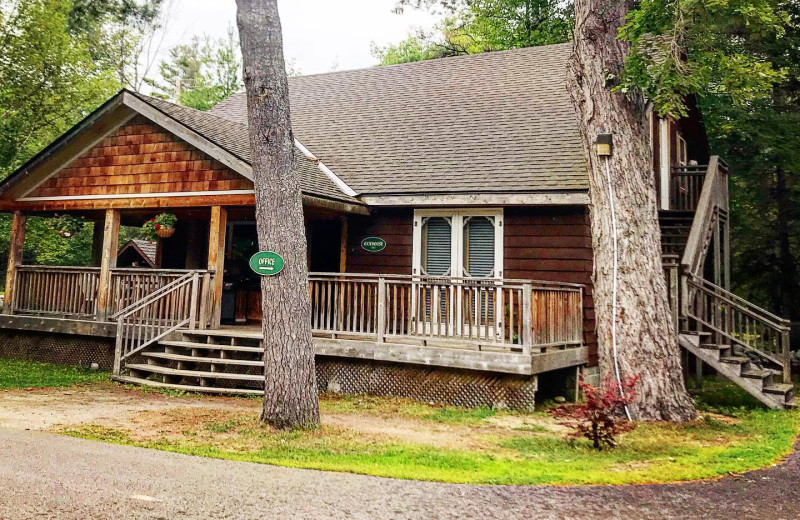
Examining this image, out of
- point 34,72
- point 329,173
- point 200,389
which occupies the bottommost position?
point 200,389

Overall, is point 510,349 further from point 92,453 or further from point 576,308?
point 92,453

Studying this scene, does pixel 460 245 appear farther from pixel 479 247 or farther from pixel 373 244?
pixel 373 244

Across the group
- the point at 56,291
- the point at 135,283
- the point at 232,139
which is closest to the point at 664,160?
the point at 232,139

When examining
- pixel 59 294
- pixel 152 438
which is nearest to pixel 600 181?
pixel 152 438

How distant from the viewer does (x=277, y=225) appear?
7.23 metres

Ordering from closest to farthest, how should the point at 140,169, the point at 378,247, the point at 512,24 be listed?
1. the point at 140,169
2. the point at 378,247
3. the point at 512,24

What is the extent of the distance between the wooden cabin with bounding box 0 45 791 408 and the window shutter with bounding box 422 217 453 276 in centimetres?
3

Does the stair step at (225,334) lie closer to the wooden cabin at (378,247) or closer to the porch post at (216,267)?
the wooden cabin at (378,247)

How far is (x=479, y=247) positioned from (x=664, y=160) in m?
4.85

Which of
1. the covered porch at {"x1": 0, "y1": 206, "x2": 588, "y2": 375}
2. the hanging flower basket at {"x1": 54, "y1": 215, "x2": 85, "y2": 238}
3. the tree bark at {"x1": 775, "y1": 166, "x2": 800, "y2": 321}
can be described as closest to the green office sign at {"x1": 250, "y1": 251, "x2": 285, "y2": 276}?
the covered porch at {"x1": 0, "y1": 206, "x2": 588, "y2": 375}

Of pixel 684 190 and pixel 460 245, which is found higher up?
pixel 684 190

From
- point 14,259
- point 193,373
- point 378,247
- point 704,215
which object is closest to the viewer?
point 193,373

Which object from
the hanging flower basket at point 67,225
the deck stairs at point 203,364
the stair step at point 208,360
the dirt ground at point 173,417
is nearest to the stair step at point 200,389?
the deck stairs at point 203,364

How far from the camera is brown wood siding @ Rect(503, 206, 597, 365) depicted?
10586 millimetres
